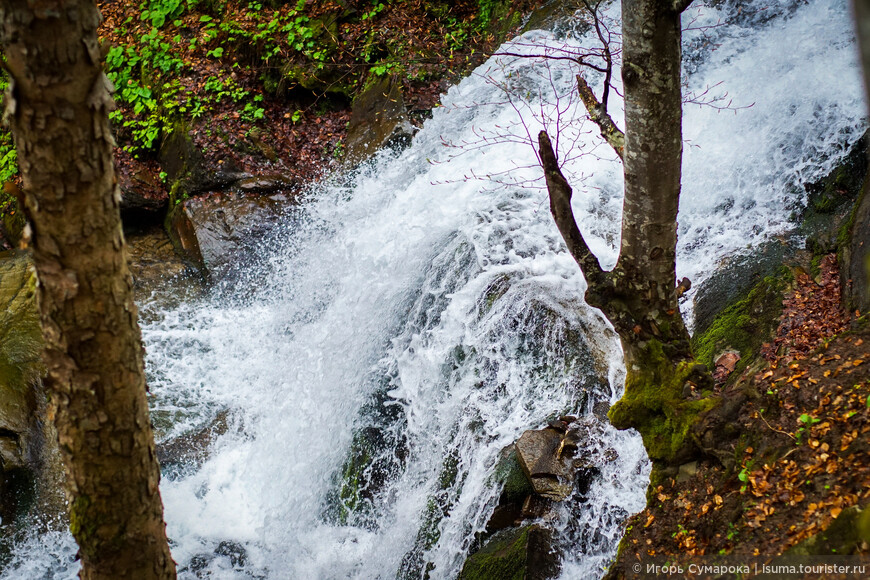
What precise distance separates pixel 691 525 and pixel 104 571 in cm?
303

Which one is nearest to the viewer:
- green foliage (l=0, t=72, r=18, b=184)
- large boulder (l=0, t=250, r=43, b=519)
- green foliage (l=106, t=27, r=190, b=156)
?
large boulder (l=0, t=250, r=43, b=519)

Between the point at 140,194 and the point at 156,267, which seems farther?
the point at 140,194

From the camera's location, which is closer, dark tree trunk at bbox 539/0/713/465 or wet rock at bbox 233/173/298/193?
dark tree trunk at bbox 539/0/713/465

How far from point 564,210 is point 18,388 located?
5.67 m

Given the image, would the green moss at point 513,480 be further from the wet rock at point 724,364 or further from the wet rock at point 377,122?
the wet rock at point 377,122

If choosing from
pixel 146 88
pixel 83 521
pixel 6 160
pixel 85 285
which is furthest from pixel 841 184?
pixel 6 160

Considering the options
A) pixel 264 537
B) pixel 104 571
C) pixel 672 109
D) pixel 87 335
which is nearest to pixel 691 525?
pixel 672 109

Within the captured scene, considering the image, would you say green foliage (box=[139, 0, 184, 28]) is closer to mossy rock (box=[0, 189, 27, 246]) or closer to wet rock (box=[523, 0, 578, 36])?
mossy rock (box=[0, 189, 27, 246])

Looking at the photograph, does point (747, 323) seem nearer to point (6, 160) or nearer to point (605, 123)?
point (605, 123)

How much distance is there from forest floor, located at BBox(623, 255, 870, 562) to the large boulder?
5.57m

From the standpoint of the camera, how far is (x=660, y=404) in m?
4.02

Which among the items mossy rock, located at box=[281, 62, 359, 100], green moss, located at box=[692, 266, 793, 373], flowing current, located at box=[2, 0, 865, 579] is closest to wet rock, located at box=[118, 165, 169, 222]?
flowing current, located at box=[2, 0, 865, 579]

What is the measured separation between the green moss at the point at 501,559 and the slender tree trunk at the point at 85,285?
250 cm

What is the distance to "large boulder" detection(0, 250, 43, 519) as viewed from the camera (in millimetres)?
5891
